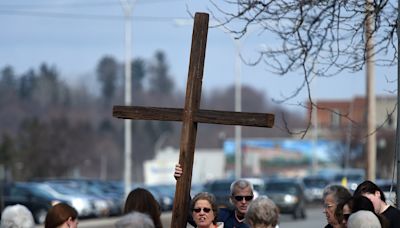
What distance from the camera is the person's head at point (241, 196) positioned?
977 centimetres

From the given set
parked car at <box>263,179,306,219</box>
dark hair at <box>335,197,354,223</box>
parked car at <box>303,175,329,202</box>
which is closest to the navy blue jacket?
dark hair at <box>335,197,354,223</box>

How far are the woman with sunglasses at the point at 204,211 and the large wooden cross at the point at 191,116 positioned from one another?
345 mm

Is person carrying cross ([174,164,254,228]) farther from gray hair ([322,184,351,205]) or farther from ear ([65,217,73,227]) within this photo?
ear ([65,217,73,227])

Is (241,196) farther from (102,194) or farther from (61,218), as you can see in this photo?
(102,194)

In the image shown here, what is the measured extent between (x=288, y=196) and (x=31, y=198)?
971 centimetres

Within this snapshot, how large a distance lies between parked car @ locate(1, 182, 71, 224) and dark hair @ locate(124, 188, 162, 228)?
1221 inches

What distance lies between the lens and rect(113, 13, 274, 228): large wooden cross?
8.15 meters

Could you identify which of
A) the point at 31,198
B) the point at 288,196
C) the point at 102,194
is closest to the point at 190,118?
the point at 31,198

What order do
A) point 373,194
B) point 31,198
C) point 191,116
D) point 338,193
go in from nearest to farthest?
point 191,116 < point 338,193 < point 373,194 < point 31,198

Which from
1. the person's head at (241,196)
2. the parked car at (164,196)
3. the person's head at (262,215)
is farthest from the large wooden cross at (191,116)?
the parked car at (164,196)

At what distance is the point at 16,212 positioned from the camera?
25.3 feet

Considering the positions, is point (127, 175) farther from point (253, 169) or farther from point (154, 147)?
point (154, 147)

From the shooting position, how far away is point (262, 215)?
754 cm

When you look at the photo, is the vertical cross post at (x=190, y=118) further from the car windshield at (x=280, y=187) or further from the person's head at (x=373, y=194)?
the car windshield at (x=280, y=187)
